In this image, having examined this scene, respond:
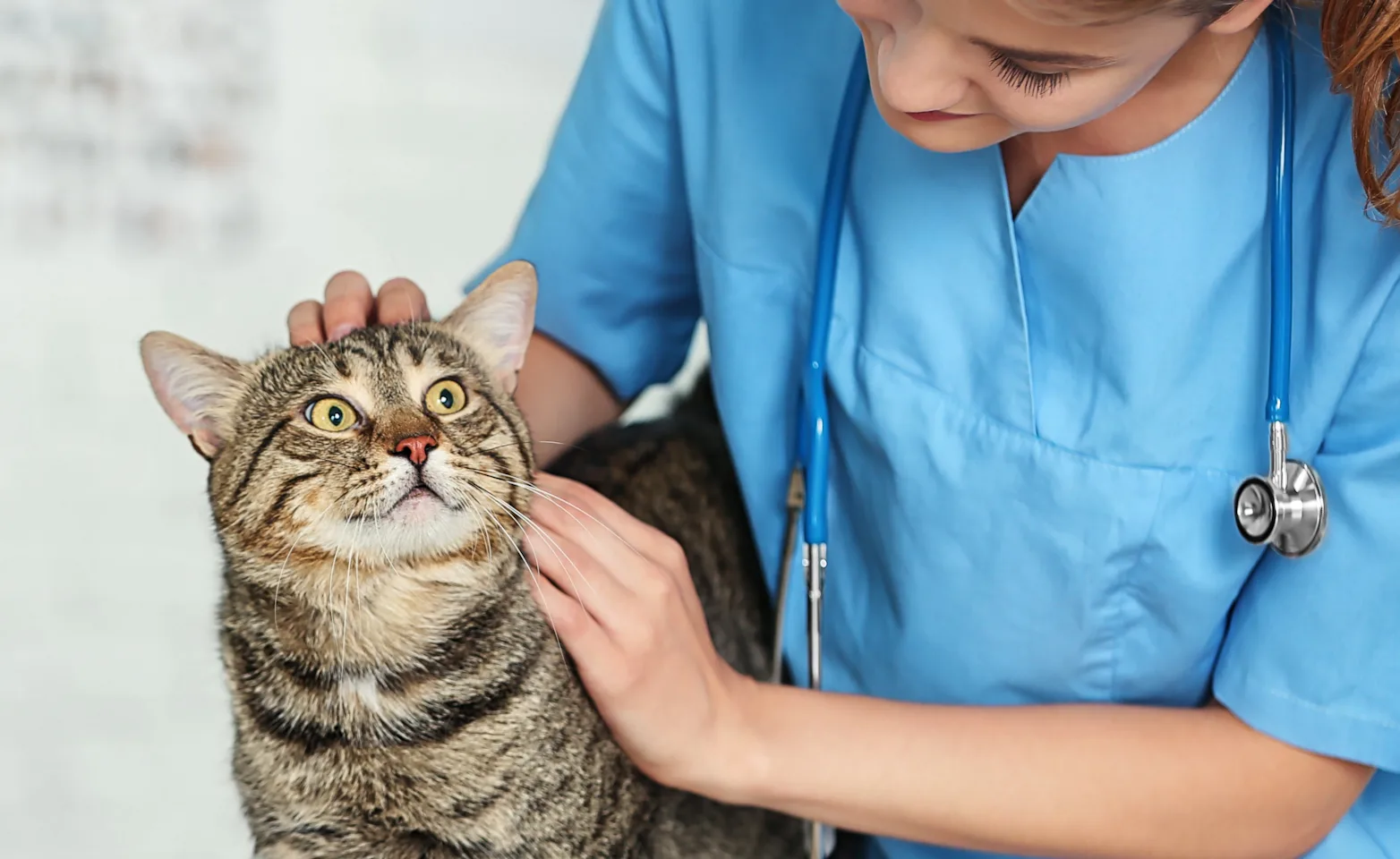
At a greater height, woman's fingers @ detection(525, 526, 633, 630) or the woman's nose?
the woman's nose

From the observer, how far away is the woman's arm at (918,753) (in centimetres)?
80

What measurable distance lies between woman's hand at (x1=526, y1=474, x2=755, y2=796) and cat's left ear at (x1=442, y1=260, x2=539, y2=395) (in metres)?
0.17

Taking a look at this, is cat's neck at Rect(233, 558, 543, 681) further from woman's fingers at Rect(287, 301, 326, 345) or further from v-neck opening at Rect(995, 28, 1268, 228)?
v-neck opening at Rect(995, 28, 1268, 228)

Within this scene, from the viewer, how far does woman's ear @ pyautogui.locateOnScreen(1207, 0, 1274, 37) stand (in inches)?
25.6

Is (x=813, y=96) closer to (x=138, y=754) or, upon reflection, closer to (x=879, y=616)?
(x=879, y=616)

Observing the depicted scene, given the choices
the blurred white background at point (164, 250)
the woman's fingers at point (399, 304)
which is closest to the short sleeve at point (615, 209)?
the woman's fingers at point (399, 304)

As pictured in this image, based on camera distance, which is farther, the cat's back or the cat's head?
the cat's back

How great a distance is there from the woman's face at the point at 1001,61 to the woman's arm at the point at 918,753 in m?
0.36

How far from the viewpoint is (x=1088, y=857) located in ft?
2.84

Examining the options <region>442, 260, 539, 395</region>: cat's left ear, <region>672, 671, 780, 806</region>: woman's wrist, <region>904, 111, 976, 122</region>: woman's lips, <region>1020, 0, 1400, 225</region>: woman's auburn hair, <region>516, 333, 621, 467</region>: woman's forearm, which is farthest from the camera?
<region>516, 333, 621, 467</region>: woman's forearm

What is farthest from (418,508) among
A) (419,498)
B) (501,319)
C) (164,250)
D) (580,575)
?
(164,250)

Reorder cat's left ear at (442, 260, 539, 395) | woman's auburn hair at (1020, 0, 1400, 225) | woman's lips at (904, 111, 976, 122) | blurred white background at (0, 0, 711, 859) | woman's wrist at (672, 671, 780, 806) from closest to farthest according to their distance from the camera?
1. woman's auburn hair at (1020, 0, 1400, 225)
2. woman's lips at (904, 111, 976, 122)
3. woman's wrist at (672, 671, 780, 806)
4. cat's left ear at (442, 260, 539, 395)
5. blurred white background at (0, 0, 711, 859)

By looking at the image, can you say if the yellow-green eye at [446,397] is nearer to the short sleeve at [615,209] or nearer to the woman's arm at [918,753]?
the woman's arm at [918,753]

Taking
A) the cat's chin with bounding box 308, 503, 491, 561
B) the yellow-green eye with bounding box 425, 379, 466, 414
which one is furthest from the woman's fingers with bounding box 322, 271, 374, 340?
the cat's chin with bounding box 308, 503, 491, 561
